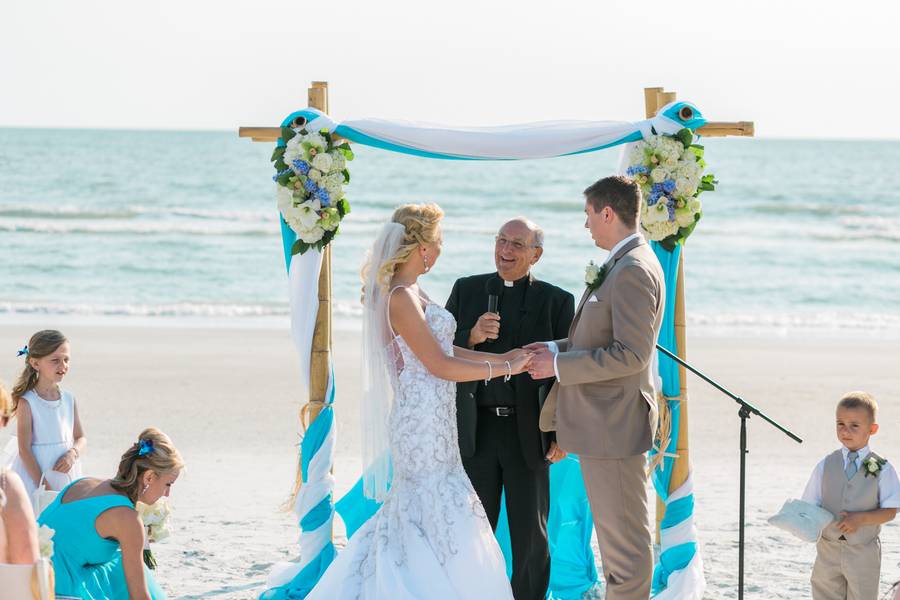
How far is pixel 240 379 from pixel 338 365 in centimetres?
169

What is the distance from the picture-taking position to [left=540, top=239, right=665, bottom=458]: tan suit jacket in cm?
474

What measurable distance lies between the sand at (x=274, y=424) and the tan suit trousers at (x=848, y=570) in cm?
83

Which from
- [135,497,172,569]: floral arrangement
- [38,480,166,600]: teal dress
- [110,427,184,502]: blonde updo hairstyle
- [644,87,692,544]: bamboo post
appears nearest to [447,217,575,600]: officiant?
[644,87,692,544]: bamboo post

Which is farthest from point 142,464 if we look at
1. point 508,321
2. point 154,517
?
point 508,321

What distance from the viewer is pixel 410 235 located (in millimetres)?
4988

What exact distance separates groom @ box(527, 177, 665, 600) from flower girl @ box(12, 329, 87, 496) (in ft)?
8.36

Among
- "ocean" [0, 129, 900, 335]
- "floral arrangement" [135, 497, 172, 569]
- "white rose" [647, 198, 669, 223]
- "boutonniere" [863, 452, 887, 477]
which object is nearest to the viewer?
"boutonniere" [863, 452, 887, 477]

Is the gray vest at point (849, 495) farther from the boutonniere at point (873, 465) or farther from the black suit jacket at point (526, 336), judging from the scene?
the black suit jacket at point (526, 336)

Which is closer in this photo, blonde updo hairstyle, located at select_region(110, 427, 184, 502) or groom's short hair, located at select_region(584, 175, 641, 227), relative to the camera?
blonde updo hairstyle, located at select_region(110, 427, 184, 502)

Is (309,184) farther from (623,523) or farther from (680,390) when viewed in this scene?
(623,523)

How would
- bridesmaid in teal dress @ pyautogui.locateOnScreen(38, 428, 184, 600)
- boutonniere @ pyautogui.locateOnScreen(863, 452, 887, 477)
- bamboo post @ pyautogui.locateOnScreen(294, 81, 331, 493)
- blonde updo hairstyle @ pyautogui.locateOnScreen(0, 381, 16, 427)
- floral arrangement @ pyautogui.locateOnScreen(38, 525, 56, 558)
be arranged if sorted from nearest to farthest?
Result: blonde updo hairstyle @ pyautogui.locateOnScreen(0, 381, 16, 427) < floral arrangement @ pyautogui.locateOnScreen(38, 525, 56, 558) < bridesmaid in teal dress @ pyautogui.locateOnScreen(38, 428, 184, 600) < boutonniere @ pyautogui.locateOnScreen(863, 452, 887, 477) < bamboo post @ pyautogui.locateOnScreen(294, 81, 331, 493)

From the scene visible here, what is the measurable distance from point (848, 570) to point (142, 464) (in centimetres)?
313

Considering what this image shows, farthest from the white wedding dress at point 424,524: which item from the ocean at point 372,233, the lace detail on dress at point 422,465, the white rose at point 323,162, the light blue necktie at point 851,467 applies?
the ocean at point 372,233

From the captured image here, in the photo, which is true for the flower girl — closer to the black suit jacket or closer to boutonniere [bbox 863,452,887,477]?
the black suit jacket
